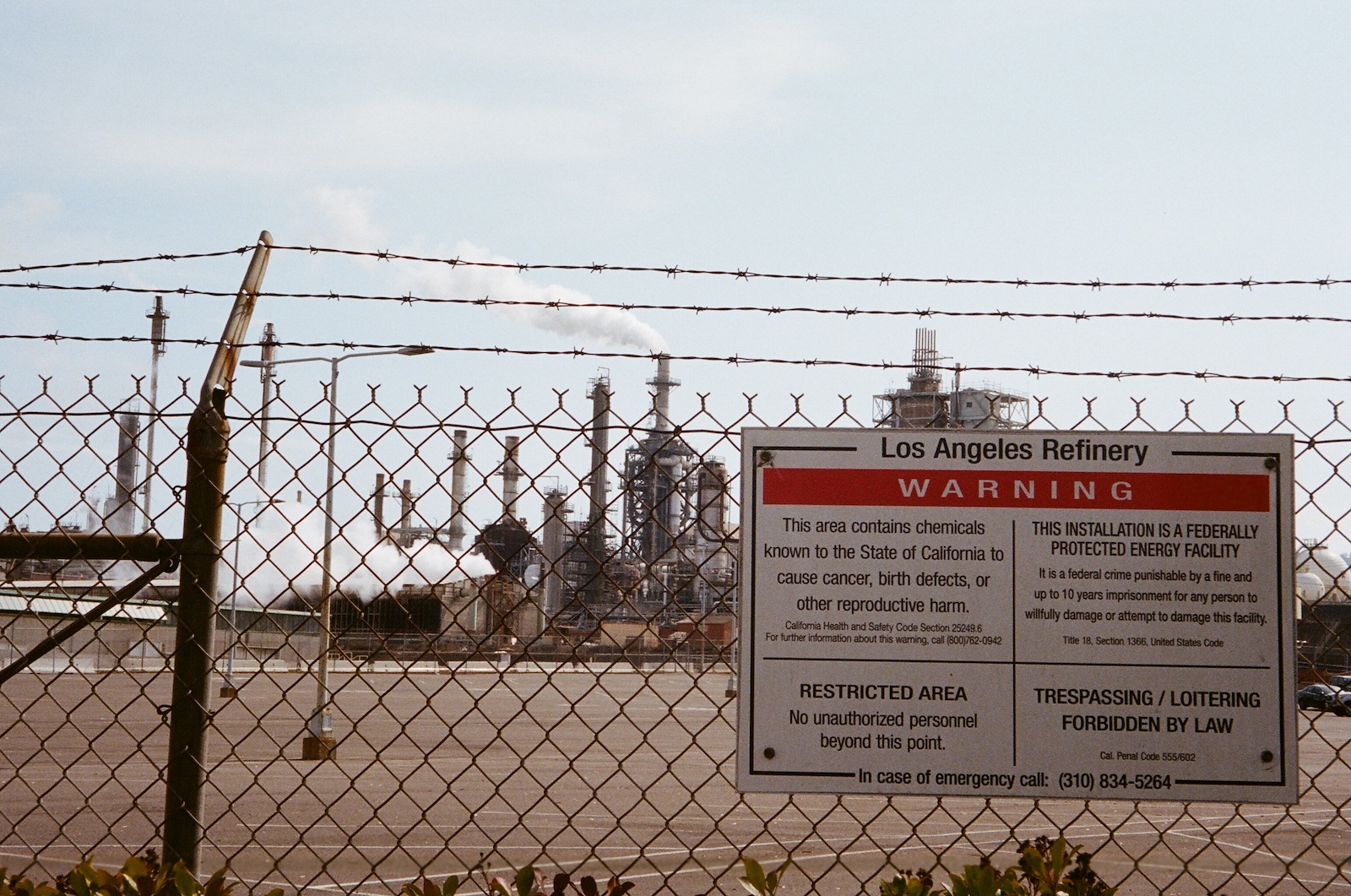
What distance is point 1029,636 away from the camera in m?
2.59

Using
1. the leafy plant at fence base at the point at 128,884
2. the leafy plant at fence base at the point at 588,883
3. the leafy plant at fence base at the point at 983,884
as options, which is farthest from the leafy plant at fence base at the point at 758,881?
the leafy plant at fence base at the point at 128,884

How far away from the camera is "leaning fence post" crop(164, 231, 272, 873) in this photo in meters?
2.78

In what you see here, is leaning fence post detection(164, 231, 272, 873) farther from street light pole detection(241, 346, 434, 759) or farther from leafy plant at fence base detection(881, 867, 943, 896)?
leafy plant at fence base detection(881, 867, 943, 896)

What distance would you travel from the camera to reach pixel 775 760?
262 cm

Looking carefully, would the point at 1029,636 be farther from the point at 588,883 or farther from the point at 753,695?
the point at 588,883

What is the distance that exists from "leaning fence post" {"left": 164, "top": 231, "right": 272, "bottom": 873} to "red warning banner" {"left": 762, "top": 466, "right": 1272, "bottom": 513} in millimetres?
1364

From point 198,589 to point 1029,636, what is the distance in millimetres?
1903

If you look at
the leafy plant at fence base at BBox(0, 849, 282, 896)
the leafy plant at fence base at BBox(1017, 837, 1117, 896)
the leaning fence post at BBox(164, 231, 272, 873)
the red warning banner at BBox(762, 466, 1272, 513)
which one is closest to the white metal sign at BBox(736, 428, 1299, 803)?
the red warning banner at BBox(762, 466, 1272, 513)

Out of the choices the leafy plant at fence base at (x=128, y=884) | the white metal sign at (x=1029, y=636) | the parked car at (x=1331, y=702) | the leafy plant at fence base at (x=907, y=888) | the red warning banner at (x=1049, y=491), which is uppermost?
the red warning banner at (x=1049, y=491)

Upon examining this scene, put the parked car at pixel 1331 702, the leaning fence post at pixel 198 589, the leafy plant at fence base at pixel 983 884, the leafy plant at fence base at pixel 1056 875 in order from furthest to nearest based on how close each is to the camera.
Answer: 1. the parked car at pixel 1331 702
2. the leaning fence post at pixel 198 589
3. the leafy plant at fence base at pixel 1056 875
4. the leafy plant at fence base at pixel 983 884

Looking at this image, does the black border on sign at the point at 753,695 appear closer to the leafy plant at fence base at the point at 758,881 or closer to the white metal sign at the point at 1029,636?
the white metal sign at the point at 1029,636

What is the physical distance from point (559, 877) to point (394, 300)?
1.65 meters

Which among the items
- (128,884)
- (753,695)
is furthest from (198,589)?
(753,695)

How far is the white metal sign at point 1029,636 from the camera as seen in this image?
2590 millimetres
